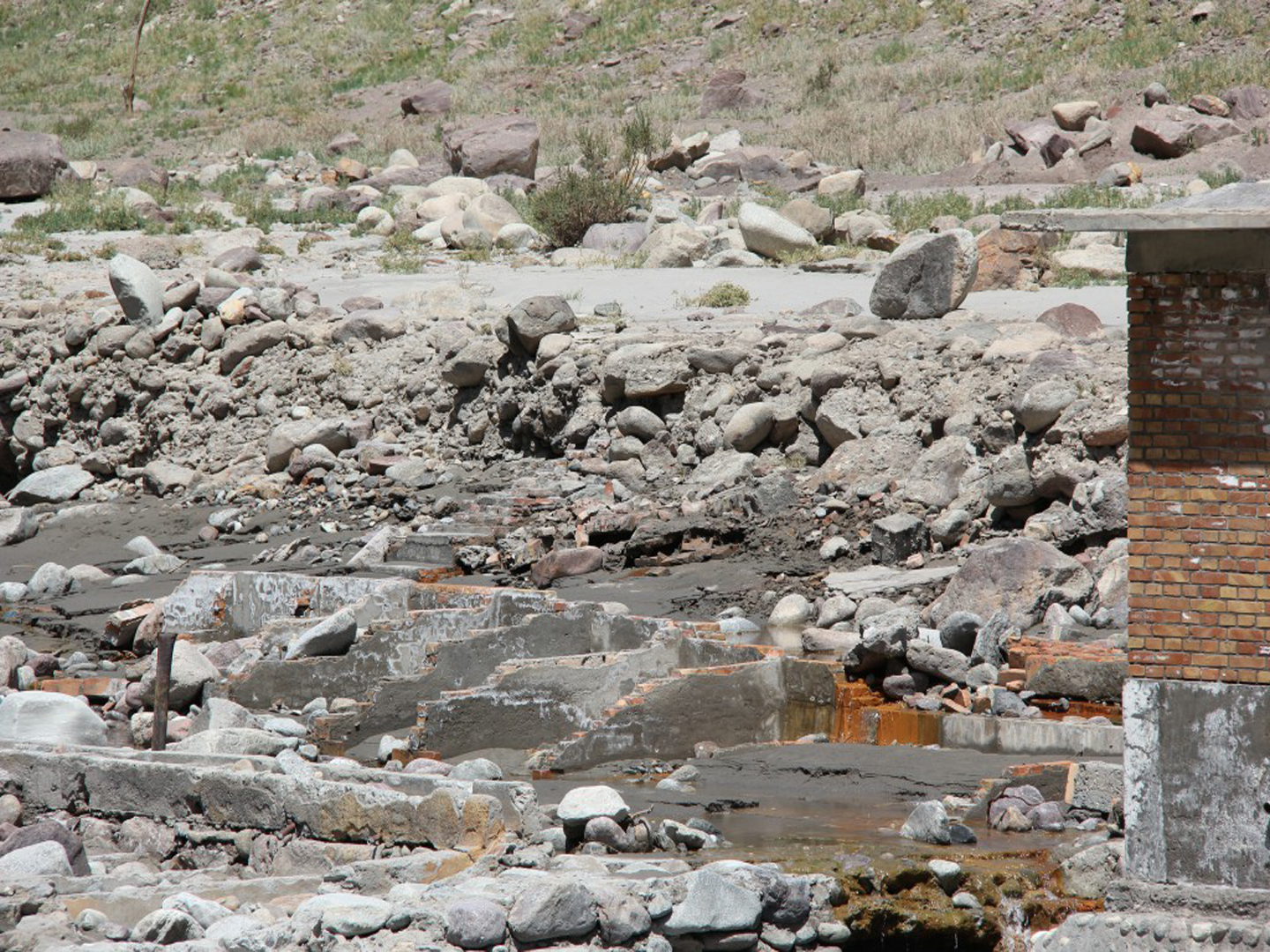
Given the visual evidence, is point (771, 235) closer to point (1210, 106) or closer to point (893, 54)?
point (1210, 106)

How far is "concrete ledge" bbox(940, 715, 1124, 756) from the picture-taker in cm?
788

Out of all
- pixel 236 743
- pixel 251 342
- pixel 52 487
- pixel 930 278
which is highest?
pixel 930 278

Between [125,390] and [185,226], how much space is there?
186 inches

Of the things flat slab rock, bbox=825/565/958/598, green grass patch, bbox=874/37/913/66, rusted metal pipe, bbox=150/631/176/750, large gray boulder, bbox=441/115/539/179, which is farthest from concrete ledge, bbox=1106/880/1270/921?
green grass patch, bbox=874/37/913/66

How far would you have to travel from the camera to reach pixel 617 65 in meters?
37.1

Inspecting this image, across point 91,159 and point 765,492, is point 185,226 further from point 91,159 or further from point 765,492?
point 765,492

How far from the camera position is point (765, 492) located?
13.0 m

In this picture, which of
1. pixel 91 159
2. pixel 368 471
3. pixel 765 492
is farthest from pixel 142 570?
pixel 91 159

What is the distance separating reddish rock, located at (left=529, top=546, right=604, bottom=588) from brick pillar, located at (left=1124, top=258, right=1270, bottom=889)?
281 inches

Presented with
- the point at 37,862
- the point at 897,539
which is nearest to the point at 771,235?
the point at 897,539

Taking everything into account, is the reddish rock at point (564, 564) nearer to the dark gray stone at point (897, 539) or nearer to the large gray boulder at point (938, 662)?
the dark gray stone at point (897, 539)

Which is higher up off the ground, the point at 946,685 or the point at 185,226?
the point at 185,226

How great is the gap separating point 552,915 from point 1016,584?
5574 mm

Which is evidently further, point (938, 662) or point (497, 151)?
point (497, 151)
